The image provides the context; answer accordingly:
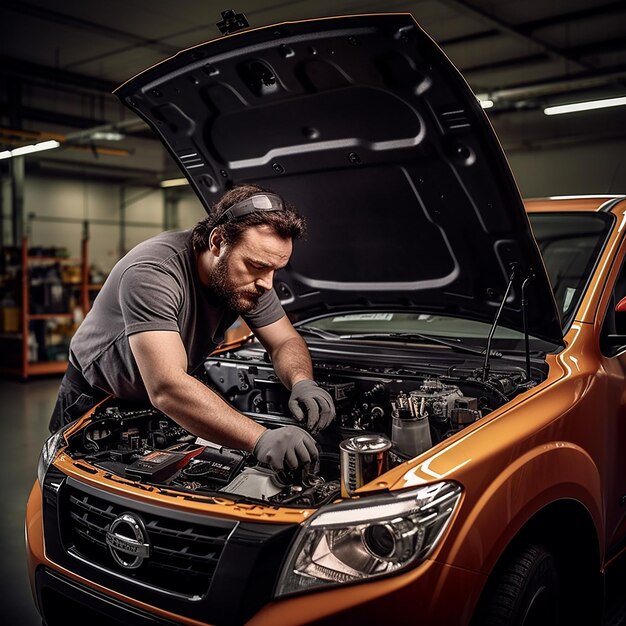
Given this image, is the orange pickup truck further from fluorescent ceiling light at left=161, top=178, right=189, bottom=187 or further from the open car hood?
fluorescent ceiling light at left=161, top=178, right=189, bottom=187

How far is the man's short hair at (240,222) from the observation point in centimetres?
210

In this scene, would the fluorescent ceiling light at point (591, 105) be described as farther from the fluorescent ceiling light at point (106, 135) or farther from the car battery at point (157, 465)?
the car battery at point (157, 465)

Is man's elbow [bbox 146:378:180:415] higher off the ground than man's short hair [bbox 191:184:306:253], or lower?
lower

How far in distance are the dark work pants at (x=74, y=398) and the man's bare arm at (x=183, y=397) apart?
55cm

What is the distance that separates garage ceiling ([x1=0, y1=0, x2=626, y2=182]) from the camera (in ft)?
27.2

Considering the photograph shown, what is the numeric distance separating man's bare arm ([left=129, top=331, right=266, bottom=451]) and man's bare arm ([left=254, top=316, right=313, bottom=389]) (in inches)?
15.4

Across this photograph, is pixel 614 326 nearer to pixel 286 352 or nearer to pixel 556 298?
pixel 556 298

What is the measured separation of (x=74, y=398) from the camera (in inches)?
96.7

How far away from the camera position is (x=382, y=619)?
1259 millimetres

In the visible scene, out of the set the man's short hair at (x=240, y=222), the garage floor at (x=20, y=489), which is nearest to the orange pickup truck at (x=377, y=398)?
the man's short hair at (x=240, y=222)

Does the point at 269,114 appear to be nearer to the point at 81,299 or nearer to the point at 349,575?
the point at 349,575

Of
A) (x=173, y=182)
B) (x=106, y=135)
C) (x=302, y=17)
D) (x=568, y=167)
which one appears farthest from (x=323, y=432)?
(x=173, y=182)

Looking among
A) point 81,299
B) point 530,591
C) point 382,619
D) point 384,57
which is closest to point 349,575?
point 382,619

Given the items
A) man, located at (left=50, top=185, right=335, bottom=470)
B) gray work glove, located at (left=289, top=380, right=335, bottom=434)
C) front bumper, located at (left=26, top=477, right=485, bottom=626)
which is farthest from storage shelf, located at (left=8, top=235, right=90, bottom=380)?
front bumper, located at (left=26, top=477, right=485, bottom=626)
